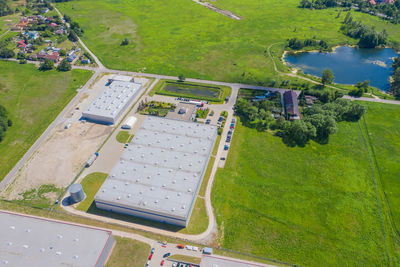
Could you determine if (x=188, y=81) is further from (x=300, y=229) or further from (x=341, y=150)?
(x=300, y=229)

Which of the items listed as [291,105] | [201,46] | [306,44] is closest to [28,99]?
[201,46]

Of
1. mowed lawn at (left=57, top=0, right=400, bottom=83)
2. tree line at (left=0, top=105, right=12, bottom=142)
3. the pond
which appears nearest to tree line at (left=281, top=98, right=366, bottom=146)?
the pond

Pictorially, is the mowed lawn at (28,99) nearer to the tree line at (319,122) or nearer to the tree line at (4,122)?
the tree line at (4,122)

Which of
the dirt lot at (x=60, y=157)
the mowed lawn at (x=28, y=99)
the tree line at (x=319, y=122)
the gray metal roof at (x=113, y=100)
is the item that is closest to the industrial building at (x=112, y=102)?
the gray metal roof at (x=113, y=100)

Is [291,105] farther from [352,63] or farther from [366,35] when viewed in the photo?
[366,35]

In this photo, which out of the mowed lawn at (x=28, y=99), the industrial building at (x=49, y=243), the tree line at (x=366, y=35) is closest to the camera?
the industrial building at (x=49, y=243)

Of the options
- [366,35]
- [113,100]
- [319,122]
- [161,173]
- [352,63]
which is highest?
[366,35]
